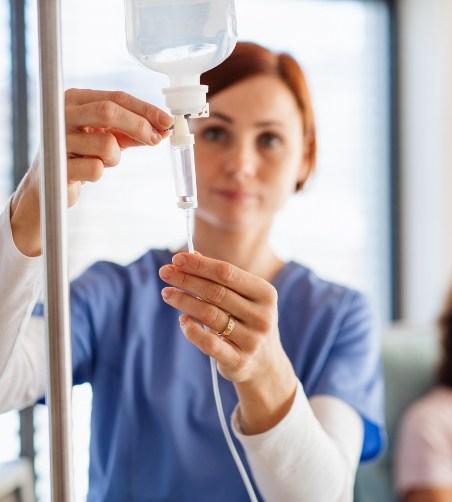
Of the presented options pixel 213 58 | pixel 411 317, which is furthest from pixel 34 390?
pixel 411 317

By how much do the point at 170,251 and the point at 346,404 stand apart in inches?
11.1

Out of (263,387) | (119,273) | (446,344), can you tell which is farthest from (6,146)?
(263,387)

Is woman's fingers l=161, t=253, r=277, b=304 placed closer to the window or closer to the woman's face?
the woman's face

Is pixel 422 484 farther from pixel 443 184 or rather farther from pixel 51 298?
pixel 51 298

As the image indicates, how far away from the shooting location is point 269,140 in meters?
0.91

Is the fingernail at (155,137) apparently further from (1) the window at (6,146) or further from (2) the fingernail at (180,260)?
(1) the window at (6,146)

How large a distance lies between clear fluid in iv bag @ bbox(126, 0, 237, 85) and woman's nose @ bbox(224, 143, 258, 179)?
1.06ft

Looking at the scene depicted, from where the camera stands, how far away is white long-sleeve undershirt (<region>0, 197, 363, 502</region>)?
2.06 feet

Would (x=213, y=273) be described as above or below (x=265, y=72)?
below

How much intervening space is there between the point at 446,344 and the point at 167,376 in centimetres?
93

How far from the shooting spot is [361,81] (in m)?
2.14

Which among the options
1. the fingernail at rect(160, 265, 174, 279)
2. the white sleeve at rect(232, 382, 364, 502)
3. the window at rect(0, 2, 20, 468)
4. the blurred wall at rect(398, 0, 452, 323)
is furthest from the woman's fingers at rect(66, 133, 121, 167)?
the blurred wall at rect(398, 0, 452, 323)

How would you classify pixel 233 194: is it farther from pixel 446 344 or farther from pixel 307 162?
pixel 446 344

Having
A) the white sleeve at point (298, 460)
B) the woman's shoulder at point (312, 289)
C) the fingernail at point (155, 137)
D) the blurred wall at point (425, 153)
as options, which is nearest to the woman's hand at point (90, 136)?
the fingernail at point (155, 137)
